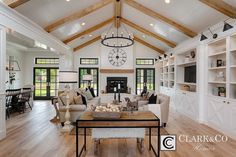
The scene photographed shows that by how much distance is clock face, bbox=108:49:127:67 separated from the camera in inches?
445

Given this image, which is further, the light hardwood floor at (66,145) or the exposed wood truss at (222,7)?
the exposed wood truss at (222,7)

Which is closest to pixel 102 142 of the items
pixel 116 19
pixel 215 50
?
pixel 215 50

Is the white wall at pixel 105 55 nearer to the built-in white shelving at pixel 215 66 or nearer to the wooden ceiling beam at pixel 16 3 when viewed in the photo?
the built-in white shelving at pixel 215 66

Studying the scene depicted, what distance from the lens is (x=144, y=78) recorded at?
11.7 m

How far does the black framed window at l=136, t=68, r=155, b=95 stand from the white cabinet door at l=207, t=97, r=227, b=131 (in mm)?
6116

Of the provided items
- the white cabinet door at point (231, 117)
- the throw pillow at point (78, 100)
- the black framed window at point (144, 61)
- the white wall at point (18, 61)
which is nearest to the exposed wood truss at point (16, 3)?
the throw pillow at point (78, 100)

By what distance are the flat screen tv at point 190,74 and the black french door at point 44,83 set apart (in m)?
7.63

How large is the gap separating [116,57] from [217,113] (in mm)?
7165

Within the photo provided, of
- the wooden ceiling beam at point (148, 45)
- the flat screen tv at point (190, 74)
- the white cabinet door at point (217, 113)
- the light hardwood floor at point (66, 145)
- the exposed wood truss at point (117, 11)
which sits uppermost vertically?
the exposed wood truss at point (117, 11)

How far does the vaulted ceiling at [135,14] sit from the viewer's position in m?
4.79

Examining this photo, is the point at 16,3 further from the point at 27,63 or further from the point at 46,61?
the point at 27,63

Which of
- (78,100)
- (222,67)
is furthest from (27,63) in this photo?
(222,67)

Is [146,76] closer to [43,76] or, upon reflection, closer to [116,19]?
[116,19]

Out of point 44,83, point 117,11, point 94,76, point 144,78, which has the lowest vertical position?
point 44,83
